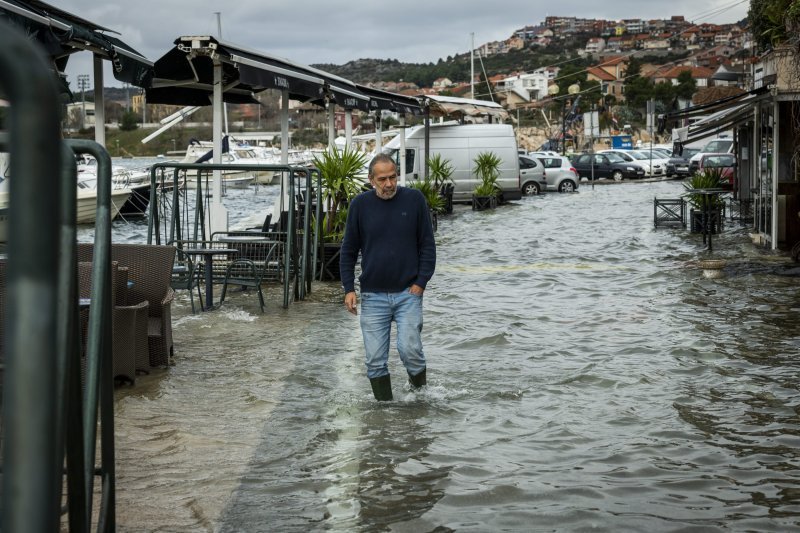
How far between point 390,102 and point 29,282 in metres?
23.5

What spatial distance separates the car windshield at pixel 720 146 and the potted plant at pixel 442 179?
17575mm

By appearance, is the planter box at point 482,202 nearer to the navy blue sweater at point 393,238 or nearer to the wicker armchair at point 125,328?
the wicker armchair at point 125,328

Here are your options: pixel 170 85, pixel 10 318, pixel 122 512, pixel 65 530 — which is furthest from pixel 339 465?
pixel 170 85

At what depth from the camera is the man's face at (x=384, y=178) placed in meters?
7.06

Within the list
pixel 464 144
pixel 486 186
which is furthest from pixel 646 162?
pixel 486 186

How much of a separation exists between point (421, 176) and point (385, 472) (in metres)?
27.3

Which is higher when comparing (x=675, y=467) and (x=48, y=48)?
(x=48, y=48)

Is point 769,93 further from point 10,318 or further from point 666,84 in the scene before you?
point 666,84

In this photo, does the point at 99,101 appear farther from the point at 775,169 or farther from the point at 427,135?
the point at 427,135

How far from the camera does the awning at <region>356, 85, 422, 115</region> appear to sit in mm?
22969

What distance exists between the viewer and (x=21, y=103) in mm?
1297

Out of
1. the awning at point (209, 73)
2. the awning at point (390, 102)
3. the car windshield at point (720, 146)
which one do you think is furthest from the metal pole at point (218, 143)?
the car windshield at point (720, 146)

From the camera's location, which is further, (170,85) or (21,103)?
(170,85)

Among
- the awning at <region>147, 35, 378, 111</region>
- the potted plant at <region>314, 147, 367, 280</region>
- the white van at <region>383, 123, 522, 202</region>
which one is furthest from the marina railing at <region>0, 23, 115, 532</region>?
the white van at <region>383, 123, 522, 202</region>
